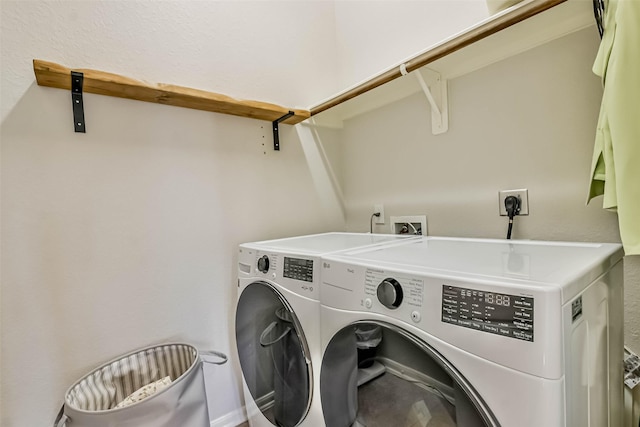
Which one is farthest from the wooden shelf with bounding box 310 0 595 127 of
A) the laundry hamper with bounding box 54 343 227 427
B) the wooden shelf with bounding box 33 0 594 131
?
the laundry hamper with bounding box 54 343 227 427

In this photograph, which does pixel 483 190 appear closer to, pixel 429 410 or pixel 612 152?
pixel 612 152

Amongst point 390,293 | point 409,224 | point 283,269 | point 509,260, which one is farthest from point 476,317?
point 409,224

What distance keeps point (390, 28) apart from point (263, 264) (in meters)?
1.36

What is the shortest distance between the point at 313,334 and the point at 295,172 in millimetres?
1031

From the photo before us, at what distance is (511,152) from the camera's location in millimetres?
1172

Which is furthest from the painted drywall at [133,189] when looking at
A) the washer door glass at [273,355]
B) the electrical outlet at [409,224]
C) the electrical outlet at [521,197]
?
the electrical outlet at [521,197]

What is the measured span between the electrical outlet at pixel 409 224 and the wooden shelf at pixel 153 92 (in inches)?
28.5

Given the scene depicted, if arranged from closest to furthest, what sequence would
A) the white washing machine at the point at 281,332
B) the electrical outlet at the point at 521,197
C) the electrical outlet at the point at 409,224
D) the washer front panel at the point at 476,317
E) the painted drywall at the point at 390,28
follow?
the washer front panel at the point at 476,317 < the white washing machine at the point at 281,332 < the electrical outlet at the point at 521,197 < the painted drywall at the point at 390,28 < the electrical outlet at the point at 409,224

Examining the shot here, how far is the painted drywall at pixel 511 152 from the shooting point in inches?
39.5

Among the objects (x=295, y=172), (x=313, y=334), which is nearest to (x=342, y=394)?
(x=313, y=334)

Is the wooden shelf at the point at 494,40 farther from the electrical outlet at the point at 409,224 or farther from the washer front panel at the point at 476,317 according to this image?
the washer front panel at the point at 476,317

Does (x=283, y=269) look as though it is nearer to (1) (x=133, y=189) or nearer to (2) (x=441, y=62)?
(1) (x=133, y=189)

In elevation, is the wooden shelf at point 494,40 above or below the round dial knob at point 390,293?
above

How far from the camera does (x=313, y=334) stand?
2.84ft
